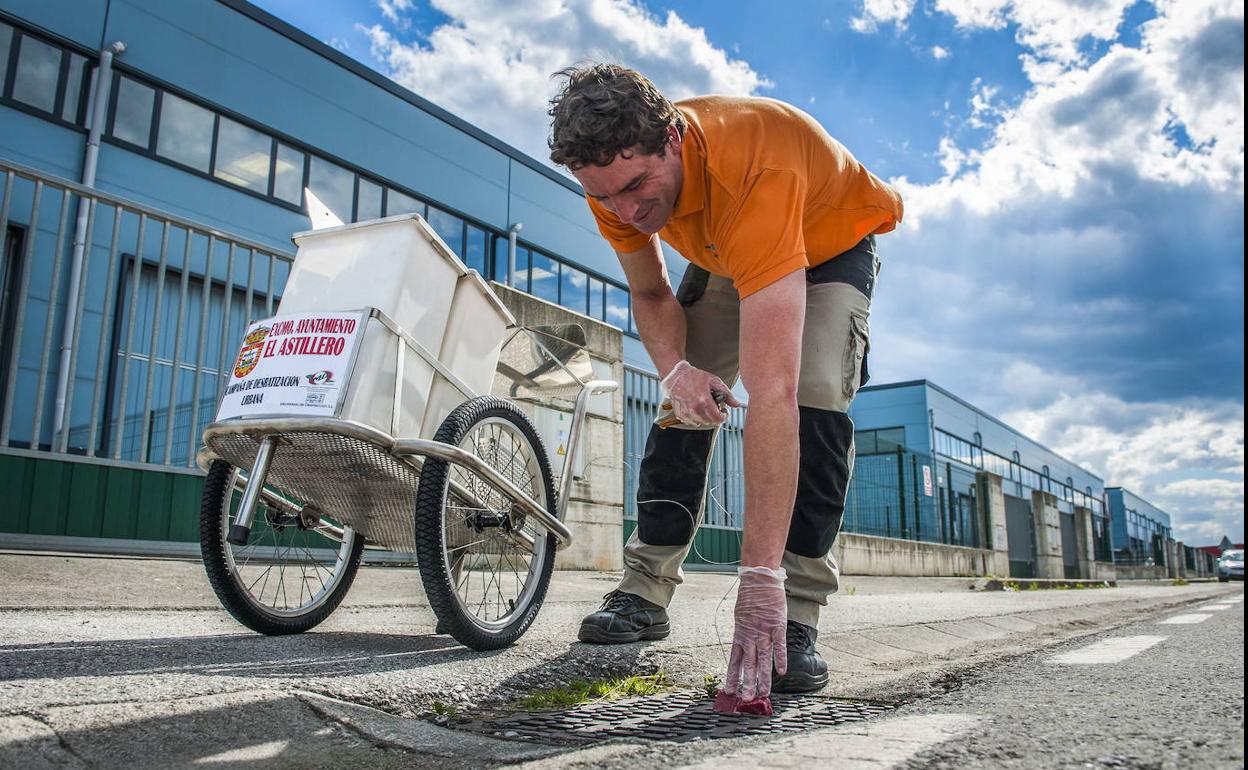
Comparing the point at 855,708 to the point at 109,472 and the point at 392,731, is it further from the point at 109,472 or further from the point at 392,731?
the point at 109,472

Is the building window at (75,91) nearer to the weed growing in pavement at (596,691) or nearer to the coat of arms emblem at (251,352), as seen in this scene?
the coat of arms emblem at (251,352)

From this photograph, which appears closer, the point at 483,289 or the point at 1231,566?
the point at 483,289

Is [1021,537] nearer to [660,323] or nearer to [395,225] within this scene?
[660,323]

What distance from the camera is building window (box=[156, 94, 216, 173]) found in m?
13.8

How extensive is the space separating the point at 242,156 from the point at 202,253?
11475 mm

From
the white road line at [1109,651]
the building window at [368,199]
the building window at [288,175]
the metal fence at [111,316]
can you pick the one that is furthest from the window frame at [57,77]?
the white road line at [1109,651]

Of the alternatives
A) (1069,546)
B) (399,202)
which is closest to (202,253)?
(399,202)

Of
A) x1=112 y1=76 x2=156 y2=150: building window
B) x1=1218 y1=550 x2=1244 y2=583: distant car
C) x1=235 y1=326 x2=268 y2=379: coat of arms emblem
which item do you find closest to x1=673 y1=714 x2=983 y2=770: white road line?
x1=235 y1=326 x2=268 y2=379: coat of arms emblem

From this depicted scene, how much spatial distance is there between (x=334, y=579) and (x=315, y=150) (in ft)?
50.6

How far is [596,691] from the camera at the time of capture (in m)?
2.21

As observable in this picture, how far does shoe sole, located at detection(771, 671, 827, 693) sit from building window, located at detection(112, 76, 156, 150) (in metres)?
14.4

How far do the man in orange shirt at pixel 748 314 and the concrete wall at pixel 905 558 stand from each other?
8.20 m

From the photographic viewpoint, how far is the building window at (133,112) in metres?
13.2

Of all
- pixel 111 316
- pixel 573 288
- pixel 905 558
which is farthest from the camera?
pixel 573 288
